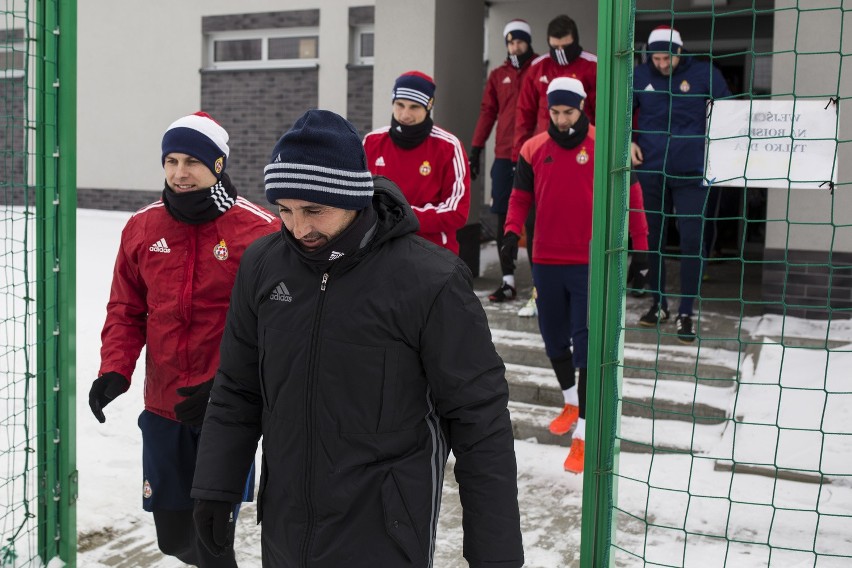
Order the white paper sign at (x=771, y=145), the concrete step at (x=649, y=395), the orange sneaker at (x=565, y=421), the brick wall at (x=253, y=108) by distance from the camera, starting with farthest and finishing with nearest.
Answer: the brick wall at (x=253, y=108)
the concrete step at (x=649, y=395)
the orange sneaker at (x=565, y=421)
the white paper sign at (x=771, y=145)

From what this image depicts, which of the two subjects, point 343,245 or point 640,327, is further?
point 640,327

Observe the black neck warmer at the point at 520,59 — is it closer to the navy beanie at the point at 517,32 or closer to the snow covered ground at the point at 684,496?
the navy beanie at the point at 517,32

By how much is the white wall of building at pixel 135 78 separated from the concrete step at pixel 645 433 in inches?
335

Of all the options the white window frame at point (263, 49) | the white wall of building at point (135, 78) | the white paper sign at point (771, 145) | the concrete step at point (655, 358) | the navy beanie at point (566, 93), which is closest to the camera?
the white paper sign at point (771, 145)

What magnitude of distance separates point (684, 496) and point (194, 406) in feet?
8.51

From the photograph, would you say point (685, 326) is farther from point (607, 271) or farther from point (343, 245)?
point (343, 245)

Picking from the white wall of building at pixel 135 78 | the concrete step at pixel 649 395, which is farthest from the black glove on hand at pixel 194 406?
the white wall of building at pixel 135 78

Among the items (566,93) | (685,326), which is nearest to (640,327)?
(685,326)

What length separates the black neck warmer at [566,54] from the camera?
6191 mm

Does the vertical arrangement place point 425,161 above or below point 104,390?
above

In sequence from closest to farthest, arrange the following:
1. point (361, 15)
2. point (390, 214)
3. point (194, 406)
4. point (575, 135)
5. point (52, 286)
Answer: point (390, 214)
point (194, 406)
point (52, 286)
point (575, 135)
point (361, 15)

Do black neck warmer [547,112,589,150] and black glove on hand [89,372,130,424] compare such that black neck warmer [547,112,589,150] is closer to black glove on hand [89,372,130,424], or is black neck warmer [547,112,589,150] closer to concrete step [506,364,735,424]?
concrete step [506,364,735,424]

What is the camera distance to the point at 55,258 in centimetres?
343

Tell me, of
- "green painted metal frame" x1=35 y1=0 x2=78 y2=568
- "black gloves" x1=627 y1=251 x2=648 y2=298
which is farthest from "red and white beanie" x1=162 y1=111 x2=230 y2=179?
"black gloves" x1=627 y1=251 x2=648 y2=298
